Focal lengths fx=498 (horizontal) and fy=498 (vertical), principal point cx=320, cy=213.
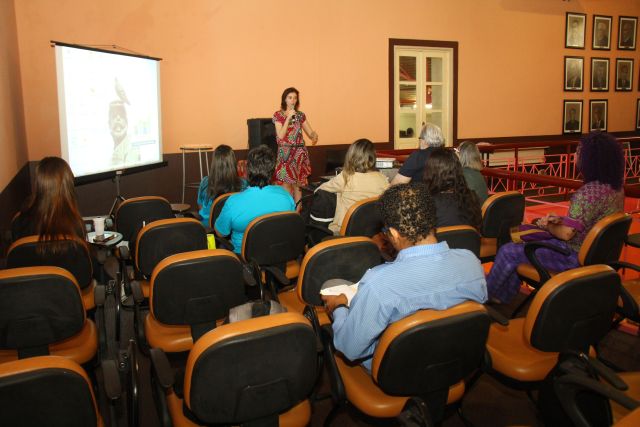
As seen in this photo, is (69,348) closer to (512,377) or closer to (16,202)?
(512,377)

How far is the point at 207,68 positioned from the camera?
7109mm

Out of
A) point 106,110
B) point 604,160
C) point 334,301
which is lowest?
point 334,301

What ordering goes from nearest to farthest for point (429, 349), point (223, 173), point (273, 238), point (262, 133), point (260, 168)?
point (429, 349) < point (273, 238) < point (260, 168) < point (223, 173) < point (262, 133)

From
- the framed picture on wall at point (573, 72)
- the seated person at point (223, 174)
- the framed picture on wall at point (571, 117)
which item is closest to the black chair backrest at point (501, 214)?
the seated person at point (223, 174)

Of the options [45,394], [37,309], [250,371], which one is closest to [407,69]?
[37,309]

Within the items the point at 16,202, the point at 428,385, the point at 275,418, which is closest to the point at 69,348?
the point at 275,418

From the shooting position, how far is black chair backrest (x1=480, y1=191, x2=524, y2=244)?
11.3 feet

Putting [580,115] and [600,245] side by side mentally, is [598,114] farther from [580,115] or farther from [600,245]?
[600,245]

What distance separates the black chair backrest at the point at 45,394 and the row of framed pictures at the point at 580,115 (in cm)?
1065

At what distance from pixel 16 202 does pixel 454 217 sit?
424cm

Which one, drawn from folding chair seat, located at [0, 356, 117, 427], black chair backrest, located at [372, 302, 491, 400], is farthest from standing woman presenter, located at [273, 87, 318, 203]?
folding chair seat, located at [0, 356, 117, 427]

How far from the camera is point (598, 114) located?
1035 centimetres

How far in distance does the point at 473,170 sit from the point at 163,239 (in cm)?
234

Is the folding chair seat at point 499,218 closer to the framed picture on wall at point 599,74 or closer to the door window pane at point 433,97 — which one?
the door window pane at point 433,97
